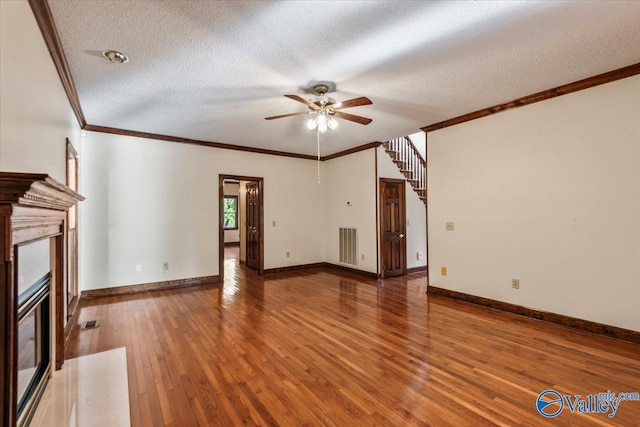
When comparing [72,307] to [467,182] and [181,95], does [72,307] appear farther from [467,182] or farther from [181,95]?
[467,182]

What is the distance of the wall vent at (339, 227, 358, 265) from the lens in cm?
641

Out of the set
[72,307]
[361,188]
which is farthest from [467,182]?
[72,307]

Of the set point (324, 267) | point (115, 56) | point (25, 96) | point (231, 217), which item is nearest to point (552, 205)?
point (324, 267)

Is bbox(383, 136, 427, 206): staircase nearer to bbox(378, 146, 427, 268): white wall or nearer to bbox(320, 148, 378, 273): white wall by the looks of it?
bbox(378, 146, 427, 268): white wall

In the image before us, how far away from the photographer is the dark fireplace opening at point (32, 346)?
1.74 metres

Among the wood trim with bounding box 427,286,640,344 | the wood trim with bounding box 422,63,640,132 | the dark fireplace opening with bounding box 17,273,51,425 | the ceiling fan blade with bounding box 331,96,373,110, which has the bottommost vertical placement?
the wood trim with bounding box 427,286,640,344

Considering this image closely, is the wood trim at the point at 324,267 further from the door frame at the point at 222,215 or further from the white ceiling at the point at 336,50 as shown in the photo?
the white ceiling at the point at 336,50

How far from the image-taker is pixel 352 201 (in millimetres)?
6449

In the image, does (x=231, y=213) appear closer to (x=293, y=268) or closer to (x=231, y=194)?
(x=231, y=194)

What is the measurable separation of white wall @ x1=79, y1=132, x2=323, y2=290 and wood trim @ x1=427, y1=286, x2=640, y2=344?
3701 millimetres

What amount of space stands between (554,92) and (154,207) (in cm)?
590

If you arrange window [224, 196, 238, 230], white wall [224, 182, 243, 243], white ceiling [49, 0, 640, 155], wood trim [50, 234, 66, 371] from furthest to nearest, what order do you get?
window [224, 196, 238, 230]
white wall [224, 182, 243, 243]
wood trim [50, 234, 66, 371]
white ceiling [49, 0, 640, 155]

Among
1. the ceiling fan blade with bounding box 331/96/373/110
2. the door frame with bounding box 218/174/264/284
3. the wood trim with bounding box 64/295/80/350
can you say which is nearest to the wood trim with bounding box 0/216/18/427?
the wood trim with bounding box 64/295/80/350

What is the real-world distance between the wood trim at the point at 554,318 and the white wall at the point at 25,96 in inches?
192
